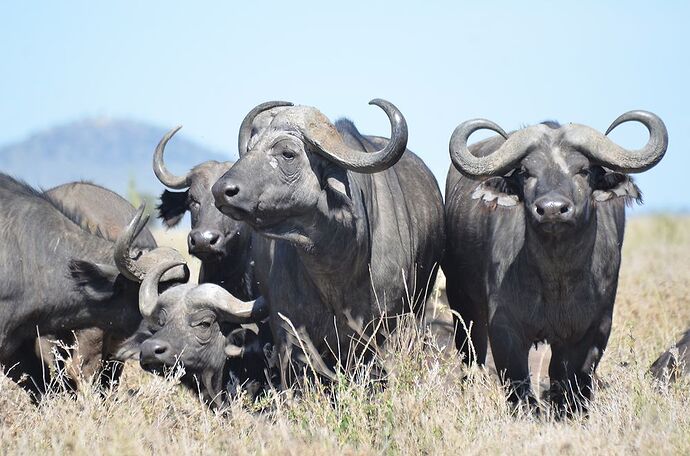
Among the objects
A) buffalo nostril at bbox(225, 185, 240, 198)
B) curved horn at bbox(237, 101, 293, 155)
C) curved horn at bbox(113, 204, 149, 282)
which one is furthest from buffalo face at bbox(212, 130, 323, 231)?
curved horn at bbox(113, 204, 149, 282)

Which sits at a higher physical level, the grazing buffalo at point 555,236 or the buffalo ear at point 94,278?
the grazing buffalo at point 555,236

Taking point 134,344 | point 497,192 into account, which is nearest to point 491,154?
point 497,192

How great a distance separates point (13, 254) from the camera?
7.24 m

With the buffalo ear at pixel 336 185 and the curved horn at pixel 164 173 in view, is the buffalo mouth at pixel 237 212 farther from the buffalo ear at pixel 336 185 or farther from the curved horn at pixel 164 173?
the curved horn at pixel 164 173

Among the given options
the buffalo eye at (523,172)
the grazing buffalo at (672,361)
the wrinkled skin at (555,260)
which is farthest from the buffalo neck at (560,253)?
the grazing buffalo at (672,361)

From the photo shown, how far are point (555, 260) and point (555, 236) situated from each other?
0.20m

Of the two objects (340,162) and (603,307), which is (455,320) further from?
(340,162)

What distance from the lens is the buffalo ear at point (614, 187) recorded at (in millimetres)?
6641

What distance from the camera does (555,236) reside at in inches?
262

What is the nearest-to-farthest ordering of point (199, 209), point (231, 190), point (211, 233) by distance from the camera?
point (231, 190), point (211, 233), point (199, 209)

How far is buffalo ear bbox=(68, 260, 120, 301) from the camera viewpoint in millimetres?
7434

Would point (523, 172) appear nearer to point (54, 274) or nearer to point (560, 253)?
point (560, 253)

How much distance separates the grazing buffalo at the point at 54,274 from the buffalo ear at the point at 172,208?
814mm

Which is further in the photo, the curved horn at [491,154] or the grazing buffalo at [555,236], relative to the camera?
the curved horn at [491,154]
